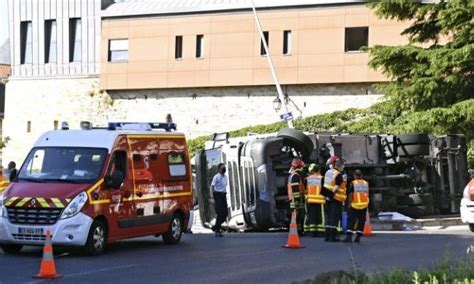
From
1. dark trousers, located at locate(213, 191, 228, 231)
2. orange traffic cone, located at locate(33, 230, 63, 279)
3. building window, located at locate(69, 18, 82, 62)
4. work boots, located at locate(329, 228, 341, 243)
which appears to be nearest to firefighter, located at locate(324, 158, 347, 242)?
work boots, located at locate(329, 228, 341, 243)

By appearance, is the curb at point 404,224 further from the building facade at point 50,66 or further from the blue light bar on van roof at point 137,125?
the building facade at point 50,66

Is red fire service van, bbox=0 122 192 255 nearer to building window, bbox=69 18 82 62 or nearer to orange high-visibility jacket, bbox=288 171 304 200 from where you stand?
orange high-visibility jacket, bbox=288 171 304 200

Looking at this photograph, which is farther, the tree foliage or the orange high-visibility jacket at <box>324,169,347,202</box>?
the tree foliage

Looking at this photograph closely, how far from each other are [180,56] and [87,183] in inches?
1296

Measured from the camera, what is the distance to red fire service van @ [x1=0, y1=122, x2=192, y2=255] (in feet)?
53.5

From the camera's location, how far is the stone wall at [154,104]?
155 feet

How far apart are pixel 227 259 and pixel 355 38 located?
3073cm

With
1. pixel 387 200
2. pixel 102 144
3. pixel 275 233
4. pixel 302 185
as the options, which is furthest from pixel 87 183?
pixel 387 200

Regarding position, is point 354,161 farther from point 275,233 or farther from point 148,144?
point 148,144

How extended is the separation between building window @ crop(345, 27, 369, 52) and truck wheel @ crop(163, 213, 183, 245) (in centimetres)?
2743

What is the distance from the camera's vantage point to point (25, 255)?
55.6 feet

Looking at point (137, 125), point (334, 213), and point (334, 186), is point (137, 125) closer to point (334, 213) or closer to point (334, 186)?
point (334, 186)

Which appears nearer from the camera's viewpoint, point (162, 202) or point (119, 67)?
point (162, 202)

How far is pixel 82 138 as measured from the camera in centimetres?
1783
